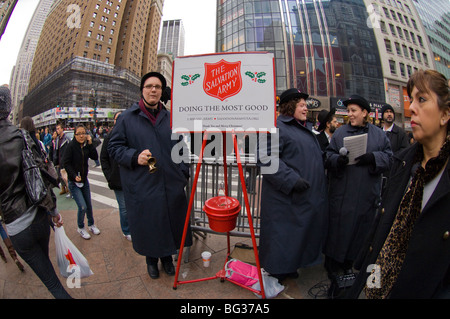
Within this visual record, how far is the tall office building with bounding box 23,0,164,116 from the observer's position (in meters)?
50.1

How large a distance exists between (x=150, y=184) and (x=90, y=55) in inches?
2568

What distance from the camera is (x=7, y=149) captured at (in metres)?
1.63

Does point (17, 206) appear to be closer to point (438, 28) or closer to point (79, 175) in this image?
point (79, 175)

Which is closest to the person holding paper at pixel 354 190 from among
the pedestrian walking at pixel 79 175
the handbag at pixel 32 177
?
the handbag at pixel 32 177

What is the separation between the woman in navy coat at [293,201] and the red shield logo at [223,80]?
685mm

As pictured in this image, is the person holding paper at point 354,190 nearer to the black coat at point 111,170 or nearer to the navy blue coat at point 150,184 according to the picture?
the navy blue coat at point 150,184

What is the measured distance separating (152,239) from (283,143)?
189cm

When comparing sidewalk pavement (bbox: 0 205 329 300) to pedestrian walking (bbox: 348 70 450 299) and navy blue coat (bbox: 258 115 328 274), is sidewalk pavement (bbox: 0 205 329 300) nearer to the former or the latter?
navy blue coat (bbox: 258 115 328 274)

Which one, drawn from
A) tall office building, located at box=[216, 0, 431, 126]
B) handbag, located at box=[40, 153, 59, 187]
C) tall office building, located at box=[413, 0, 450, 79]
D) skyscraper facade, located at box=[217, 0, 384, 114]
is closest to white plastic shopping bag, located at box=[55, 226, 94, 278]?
handbag, located at box=[40, 153, 59, 187]

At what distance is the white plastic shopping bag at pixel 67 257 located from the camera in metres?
2.04

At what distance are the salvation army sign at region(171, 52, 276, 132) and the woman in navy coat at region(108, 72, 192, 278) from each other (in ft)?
1.62

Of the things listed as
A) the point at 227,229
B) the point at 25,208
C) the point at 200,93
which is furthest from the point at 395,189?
the point at 25,208
